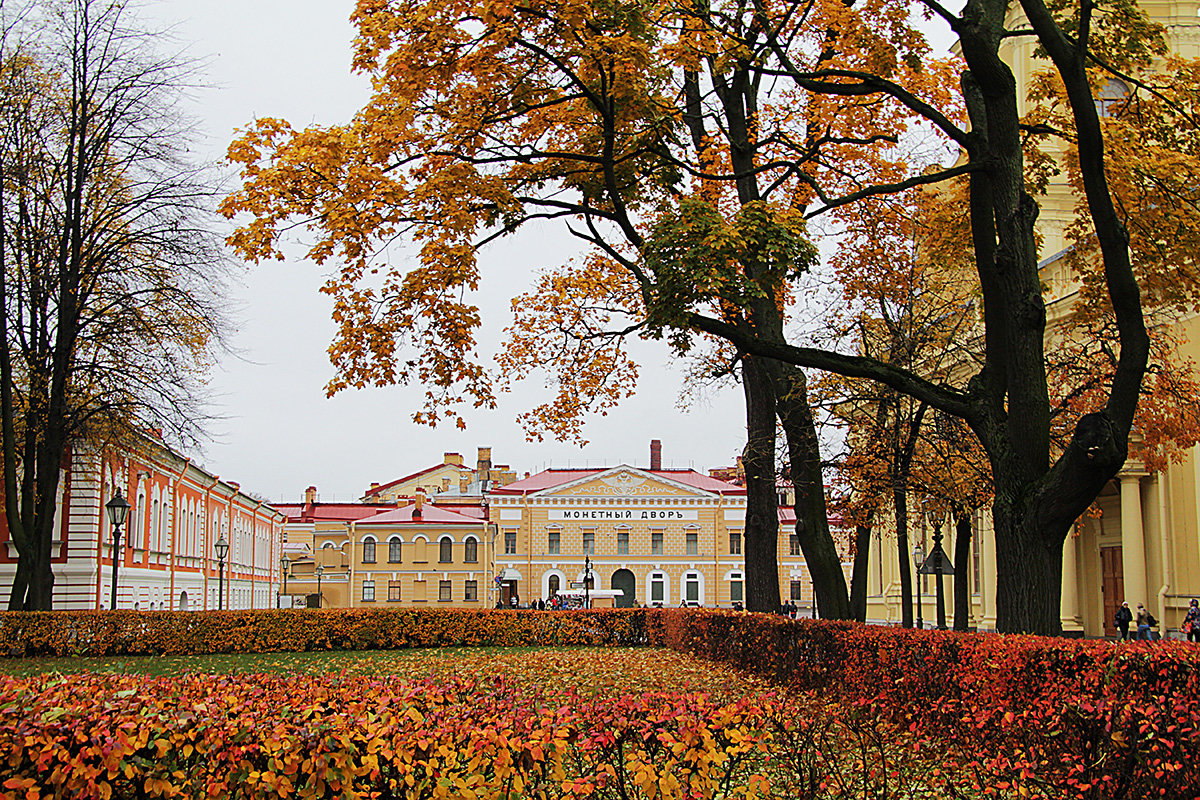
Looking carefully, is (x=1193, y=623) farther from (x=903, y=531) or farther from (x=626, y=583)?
(x=626, y=583)

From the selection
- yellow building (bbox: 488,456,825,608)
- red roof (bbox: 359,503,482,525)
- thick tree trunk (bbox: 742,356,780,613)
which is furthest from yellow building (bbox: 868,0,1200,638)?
red roof (bbox: 359,503,482,525)

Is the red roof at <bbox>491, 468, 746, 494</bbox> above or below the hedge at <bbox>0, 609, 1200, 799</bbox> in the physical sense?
above

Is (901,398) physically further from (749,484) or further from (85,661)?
(85,661)

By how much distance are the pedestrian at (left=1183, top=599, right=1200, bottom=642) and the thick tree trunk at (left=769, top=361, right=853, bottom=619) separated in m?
9.90

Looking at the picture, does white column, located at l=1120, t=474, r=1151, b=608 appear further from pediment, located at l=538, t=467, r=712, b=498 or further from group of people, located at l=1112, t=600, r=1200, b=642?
pediment, located at l=538, t=467, r=712, b=498

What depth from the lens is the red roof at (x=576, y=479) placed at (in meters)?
72.3

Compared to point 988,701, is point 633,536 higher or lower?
higher

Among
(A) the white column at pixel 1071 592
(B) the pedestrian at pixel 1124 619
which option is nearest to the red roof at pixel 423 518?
(A) the white column at pixel 1071 592

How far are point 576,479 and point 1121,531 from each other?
45.2m

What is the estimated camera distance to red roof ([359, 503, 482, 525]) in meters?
71.2

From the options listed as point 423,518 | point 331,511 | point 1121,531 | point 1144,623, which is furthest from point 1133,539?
point 331,511

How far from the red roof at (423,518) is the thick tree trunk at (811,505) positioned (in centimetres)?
5557

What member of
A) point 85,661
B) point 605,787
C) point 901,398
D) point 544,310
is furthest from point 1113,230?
point 85,661

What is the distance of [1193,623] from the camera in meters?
23.1
